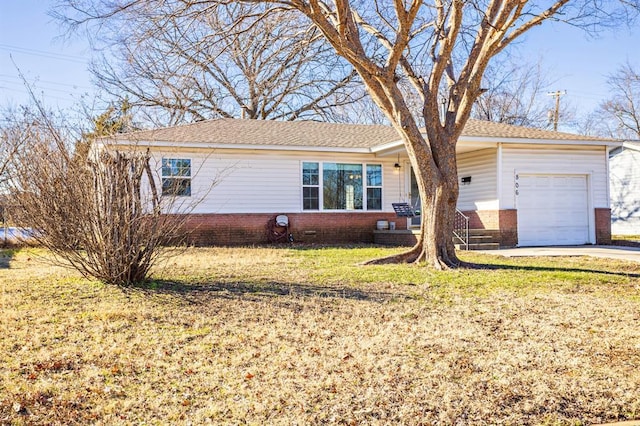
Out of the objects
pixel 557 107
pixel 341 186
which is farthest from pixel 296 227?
pixel 557 107

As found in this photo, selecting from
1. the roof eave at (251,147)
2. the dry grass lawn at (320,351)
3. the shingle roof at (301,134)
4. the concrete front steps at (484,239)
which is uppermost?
the shingle roof at (301,134)

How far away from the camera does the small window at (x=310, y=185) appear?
17266mm

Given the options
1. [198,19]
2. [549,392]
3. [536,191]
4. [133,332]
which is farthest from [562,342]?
[536,191]

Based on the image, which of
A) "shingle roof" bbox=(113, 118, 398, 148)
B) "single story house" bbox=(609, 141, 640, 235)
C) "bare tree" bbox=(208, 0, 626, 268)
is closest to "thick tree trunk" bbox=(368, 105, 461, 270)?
"bare tree" bbox=(208, 0, 626, 268)

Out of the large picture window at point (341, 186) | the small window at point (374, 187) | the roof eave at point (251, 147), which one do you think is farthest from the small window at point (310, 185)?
the small window at point (374, 187)

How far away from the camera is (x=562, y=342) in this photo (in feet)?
17.1

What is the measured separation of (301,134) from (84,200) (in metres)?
11.5

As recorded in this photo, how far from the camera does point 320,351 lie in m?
4.95

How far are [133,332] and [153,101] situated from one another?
23.5m

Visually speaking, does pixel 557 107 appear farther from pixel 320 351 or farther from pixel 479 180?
pixel 320 351

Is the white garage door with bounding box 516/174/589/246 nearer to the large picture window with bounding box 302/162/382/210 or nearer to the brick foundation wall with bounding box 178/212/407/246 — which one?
the brick foundation wall with bounding box 178/212/407/246

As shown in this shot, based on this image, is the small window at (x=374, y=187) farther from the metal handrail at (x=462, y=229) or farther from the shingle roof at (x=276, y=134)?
the metal handrail at (x=462, y=229)

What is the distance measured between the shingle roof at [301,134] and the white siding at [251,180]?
0.41 m

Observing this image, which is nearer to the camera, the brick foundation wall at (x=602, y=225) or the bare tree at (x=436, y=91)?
the bare tree at (x=436, y=91)
